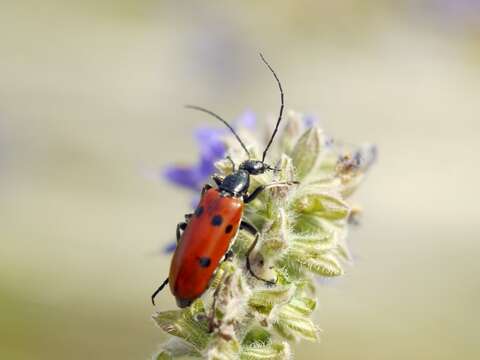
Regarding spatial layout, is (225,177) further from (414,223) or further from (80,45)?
(80,45)

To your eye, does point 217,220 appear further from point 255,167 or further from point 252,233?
point 255,167

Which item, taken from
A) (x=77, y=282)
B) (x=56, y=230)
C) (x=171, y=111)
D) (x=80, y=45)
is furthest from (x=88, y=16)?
(x=77, y=282)

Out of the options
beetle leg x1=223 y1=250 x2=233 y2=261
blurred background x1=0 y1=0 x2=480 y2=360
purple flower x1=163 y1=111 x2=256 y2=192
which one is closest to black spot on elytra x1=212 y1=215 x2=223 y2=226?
beetle leg x1=223 y1=250 x2=233 y2=261

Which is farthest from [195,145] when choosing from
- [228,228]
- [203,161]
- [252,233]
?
[228,228]

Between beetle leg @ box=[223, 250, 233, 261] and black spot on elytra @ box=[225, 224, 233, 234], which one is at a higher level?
black spot on elytra @ box=[225, 224, 233, 234]

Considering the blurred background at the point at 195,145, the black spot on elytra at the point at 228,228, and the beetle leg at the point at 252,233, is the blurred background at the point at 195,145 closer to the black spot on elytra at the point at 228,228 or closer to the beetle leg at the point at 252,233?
the beetle leg at the point at 252,233

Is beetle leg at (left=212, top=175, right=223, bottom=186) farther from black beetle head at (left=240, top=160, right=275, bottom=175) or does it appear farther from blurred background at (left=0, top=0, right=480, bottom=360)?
blurred background at (left=0, top=0, right=480, bottom=360)

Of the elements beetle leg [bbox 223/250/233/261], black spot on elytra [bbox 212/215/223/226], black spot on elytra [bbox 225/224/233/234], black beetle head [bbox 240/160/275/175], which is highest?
black beetle head [bbox 240/160/275/175]
